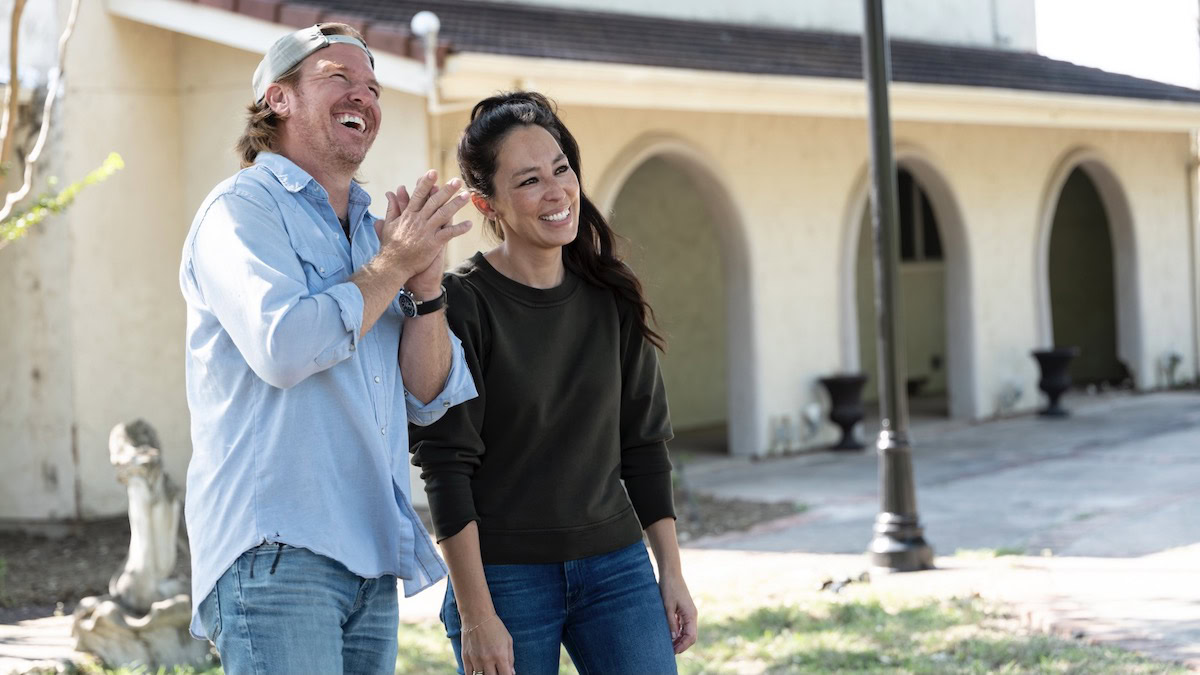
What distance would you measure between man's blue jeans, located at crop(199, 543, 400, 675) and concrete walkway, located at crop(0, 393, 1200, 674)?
13.1 feet

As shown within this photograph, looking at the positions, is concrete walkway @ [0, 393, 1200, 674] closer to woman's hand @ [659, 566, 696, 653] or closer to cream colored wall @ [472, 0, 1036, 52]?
woman's hand @ [659, 566, 696, 653]

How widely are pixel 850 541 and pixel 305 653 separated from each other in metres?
6.50

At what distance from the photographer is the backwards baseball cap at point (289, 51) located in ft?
9.08

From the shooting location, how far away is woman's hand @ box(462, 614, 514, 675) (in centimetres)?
292

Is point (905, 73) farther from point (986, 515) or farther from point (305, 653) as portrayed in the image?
point (305, 653)

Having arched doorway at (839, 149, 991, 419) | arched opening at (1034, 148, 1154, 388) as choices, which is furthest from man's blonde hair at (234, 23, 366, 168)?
arched opening at (1034, 148, 1154, 388)

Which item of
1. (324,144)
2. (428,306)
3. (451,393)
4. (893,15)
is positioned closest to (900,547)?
(451,393)

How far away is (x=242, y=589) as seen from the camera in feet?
8.32

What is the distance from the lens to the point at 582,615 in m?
3.10

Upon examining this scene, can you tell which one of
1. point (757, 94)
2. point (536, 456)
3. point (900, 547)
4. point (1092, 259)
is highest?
point (757, 94)

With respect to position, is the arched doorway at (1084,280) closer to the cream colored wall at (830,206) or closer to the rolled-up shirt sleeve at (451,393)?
the cream colored wall at (830,206)

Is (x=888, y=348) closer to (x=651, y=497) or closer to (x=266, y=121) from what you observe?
(x=651, y=497)

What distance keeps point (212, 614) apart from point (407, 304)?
690 millimetres

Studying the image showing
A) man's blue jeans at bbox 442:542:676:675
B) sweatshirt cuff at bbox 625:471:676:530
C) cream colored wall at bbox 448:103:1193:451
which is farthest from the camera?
cream colored wall at bbox 448:103:1193:451
